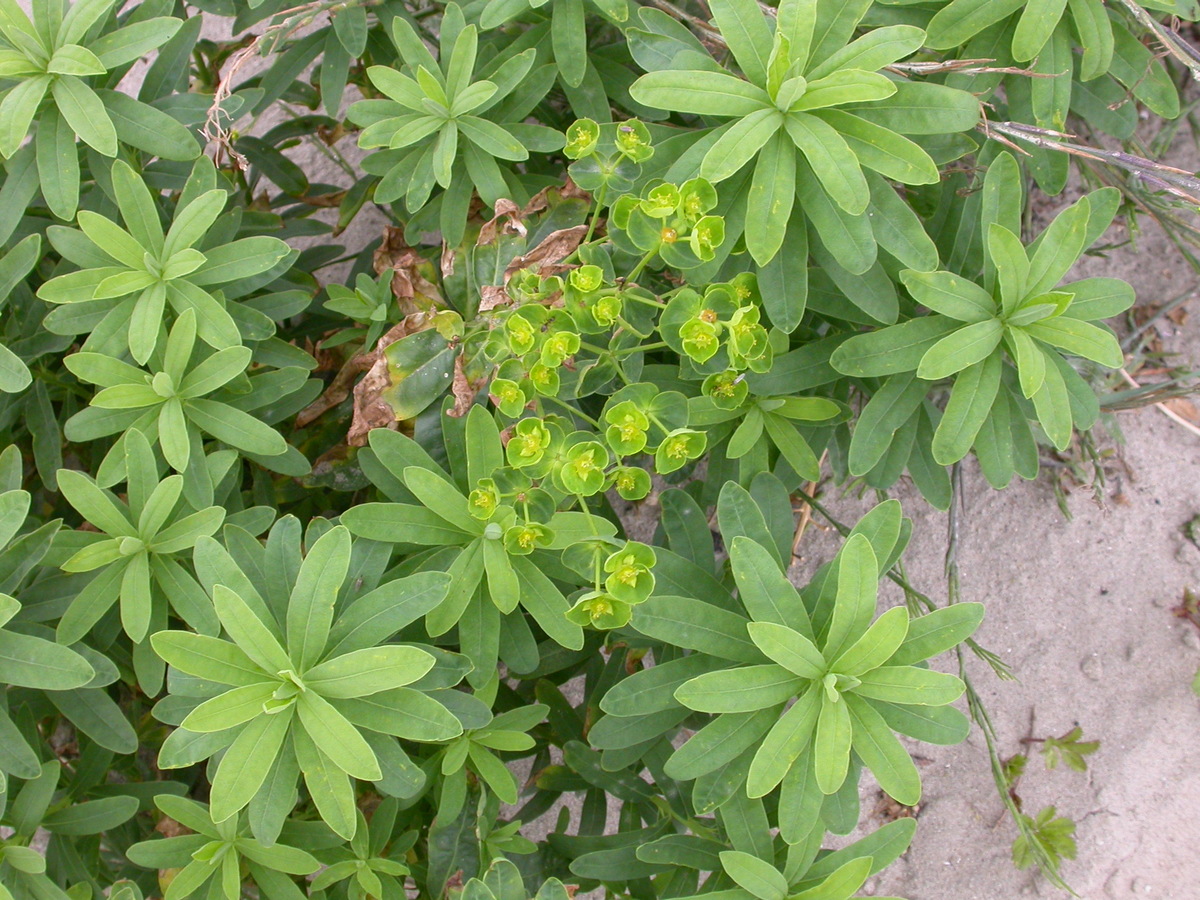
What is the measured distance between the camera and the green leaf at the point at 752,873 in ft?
6.26

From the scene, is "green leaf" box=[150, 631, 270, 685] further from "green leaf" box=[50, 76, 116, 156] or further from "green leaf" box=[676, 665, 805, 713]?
"green leaf" box=[50, 76, 116, 156]

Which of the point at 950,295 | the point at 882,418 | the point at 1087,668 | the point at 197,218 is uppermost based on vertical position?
the point at 197,218

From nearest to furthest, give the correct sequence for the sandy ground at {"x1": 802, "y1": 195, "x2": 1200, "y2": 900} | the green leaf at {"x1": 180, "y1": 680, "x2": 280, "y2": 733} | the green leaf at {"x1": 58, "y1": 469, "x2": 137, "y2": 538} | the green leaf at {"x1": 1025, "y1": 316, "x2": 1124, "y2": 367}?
the green leaf at {"x1": 180, "y1": 680, "x2": 280, "y2": 733}, the green leaf at {"x1": 1025, "y1": 316, "x2": 1124, "y2": 367}, the green leaf at {"x1": 58, "y1": 469, "x2": 137, "y2": 538}, the sandy ground at {"x1": 802, "y1": 195, "x2": 1200, "y2": 900}

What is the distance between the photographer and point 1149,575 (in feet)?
10.5

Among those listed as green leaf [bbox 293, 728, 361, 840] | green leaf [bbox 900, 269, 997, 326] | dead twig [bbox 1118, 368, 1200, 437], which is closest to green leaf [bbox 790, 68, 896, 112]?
green leaf [bbox 900, 269, 997, 326]

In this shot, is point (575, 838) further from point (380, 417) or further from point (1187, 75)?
point (1187, 75)

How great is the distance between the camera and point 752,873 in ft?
6.29

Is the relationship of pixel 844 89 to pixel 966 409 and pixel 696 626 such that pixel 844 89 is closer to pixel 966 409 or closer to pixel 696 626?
pixel 966 409

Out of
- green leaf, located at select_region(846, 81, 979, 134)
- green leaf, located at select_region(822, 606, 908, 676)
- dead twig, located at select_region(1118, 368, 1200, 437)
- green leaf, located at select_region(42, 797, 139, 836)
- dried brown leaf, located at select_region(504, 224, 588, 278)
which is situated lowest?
dead twig, located at select_region(1118, 368, 1200, 437)

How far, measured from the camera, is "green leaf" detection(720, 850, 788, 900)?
75.1 inches

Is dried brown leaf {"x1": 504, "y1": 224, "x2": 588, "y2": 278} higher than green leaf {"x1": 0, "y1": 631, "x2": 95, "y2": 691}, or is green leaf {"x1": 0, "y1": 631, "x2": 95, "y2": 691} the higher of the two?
dried brown leaf {"x1": 504, "y1": 224, "x2": 588, "y2": 278}

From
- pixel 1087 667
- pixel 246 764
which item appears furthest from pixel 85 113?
pixel 1087 667

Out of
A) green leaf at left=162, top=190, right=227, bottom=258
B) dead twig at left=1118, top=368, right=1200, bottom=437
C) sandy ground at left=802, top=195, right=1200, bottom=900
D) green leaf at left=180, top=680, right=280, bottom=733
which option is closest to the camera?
green leaf at left=180, top=680, right=280, bottom=733

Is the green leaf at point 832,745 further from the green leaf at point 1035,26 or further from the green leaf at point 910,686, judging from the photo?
the green leaf at point 1035,26
